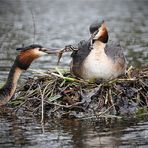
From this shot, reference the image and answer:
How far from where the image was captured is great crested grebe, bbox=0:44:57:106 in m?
11.7

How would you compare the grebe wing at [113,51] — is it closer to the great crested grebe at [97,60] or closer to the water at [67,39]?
the great crested grebe at [97,60]

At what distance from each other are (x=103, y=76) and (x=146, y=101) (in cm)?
90

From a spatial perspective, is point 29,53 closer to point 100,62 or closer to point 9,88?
point 9,88

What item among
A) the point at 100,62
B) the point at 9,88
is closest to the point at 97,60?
the point at 100,62

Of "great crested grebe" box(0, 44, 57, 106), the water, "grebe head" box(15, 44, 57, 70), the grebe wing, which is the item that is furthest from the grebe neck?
the grebe wing

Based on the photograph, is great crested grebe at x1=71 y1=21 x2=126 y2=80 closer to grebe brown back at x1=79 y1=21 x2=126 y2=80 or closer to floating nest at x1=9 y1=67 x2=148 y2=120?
grebe brown back at x1=79 y1=21 x2=126 y2=80

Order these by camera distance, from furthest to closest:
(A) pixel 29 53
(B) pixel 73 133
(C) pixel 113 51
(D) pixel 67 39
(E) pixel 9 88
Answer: (D) pixel 67 39, (C) pixel 113 51, (E) pixel 9 88, (A) pixel 29 53, (B) pixel 73 133

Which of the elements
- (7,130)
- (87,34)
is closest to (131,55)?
(87,34)

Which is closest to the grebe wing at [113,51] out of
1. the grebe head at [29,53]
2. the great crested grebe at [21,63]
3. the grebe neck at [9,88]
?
the great crested grebe at [21,63]

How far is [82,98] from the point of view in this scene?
1172 cm

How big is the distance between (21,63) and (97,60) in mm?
1382

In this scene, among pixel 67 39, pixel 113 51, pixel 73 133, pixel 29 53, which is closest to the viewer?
pixel 73 133

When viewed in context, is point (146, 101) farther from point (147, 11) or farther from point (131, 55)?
point (147, 11)

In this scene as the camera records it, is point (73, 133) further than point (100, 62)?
No
